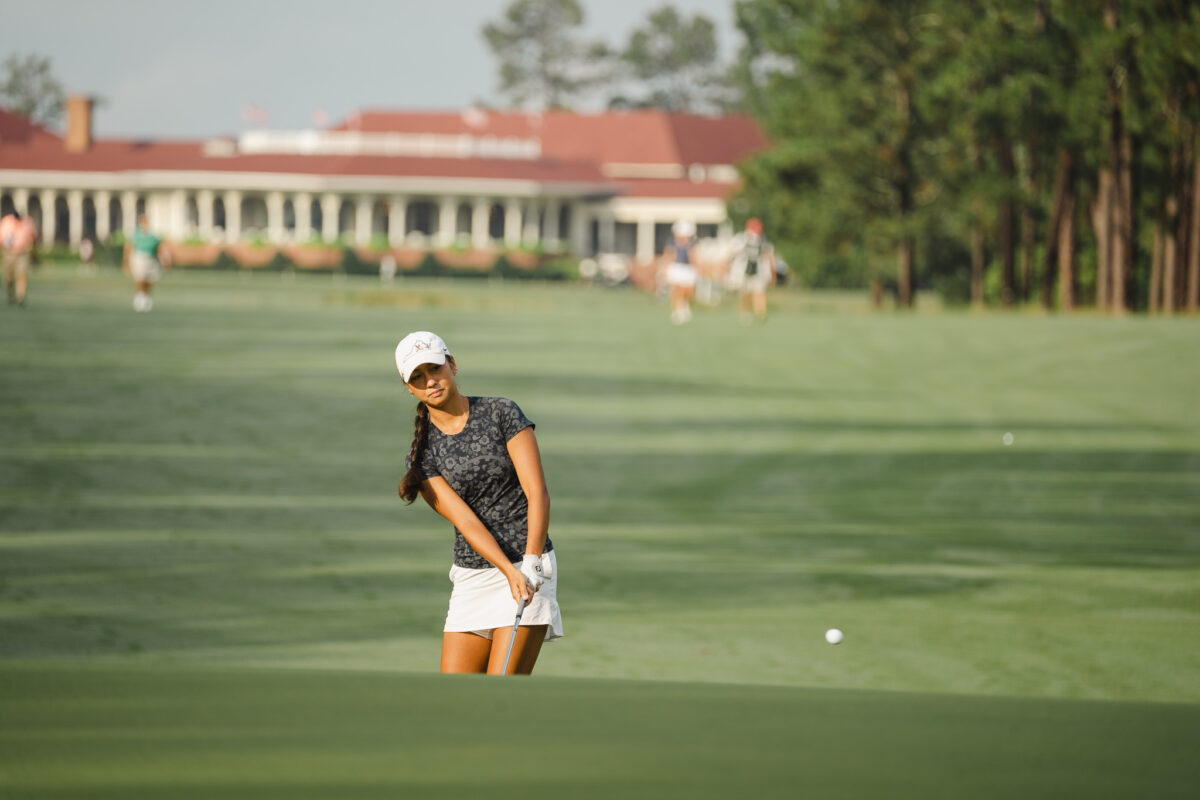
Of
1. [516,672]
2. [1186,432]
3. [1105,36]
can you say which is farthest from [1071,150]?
[516,672]

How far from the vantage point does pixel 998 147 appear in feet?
174

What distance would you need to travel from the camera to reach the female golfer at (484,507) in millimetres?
6164

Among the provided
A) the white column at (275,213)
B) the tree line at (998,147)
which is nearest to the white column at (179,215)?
the white column at (275,213)

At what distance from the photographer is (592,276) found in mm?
86125

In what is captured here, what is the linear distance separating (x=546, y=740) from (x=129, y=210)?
98733mm

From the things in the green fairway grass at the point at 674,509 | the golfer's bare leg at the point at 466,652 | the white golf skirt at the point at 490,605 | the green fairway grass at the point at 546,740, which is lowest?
the green fairway grass at the point at 674,509

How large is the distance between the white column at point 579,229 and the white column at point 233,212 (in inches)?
722

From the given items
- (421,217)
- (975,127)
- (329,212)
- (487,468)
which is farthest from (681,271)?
(421,217)

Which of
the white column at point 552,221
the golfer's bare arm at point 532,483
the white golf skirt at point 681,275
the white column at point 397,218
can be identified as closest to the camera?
the golfer's bare arm at point 532,483

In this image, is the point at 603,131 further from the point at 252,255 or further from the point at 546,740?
the point at 546,740

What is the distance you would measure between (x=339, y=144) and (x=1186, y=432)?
80.6 m

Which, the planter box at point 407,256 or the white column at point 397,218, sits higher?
the white column at point 397,218

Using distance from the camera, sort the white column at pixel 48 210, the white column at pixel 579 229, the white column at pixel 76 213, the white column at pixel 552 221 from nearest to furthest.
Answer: the white column at pixel 552 221, the white column at pixel 579 229, the white column at pixel 76 213, the white column at pixel 48 210

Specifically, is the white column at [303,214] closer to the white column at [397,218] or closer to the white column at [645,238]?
the white column at [397,218]
